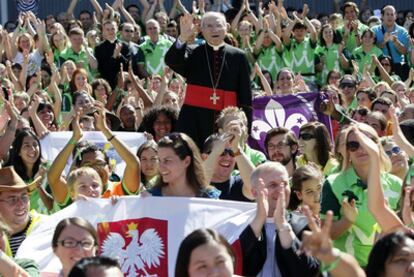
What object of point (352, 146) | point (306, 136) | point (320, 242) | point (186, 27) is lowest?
point (306, 136)

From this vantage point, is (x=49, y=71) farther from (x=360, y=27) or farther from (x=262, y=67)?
(x=360, y=27)

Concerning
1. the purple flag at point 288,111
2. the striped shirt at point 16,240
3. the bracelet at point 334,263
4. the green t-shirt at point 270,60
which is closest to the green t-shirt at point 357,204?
the striped shirt at point 16,240

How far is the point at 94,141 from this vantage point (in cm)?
1031

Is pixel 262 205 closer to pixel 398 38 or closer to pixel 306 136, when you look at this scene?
pixel 306 136

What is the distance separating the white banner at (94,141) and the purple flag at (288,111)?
154 cm

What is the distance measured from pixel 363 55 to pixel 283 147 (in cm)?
795

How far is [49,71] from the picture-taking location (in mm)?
15031

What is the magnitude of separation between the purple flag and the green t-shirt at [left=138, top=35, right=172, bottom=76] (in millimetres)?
4418

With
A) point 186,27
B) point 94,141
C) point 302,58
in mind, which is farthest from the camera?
point 302,58

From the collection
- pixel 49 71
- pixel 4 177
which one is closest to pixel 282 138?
pixel 4 177

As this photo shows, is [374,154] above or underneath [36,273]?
above

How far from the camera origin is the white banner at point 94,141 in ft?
33.3

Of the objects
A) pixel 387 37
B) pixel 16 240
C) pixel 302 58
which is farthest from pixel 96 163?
pixel 387 37

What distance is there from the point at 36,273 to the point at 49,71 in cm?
907
